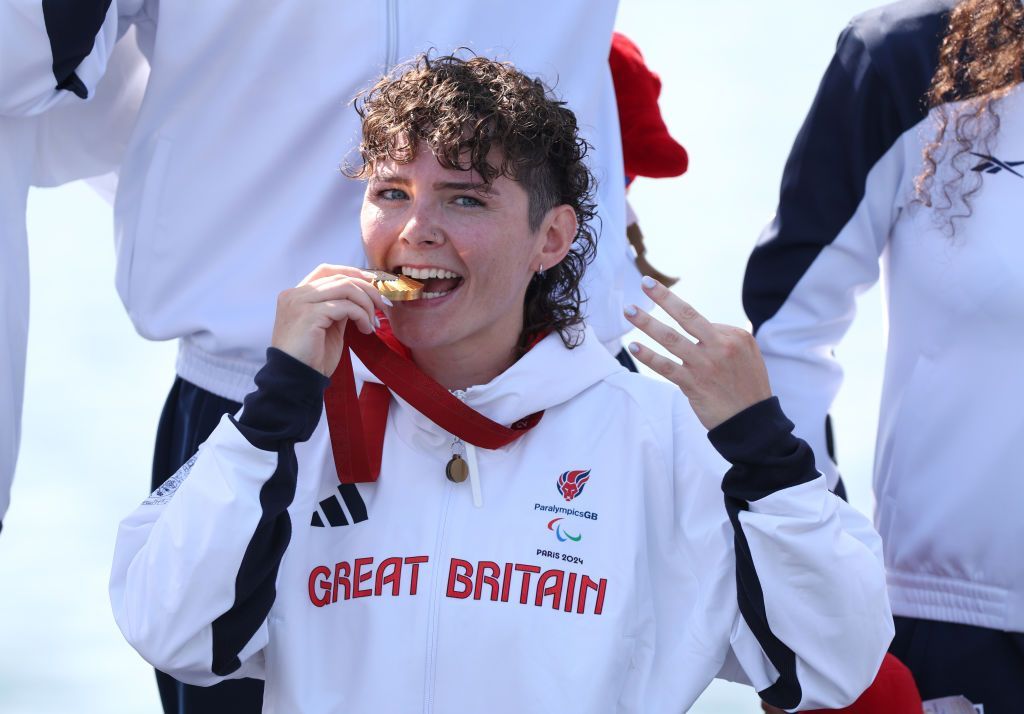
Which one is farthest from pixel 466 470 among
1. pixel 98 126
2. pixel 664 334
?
pixel 98 126

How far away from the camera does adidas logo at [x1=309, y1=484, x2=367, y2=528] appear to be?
2.76 metres

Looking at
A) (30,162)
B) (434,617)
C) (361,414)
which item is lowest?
(434,617)

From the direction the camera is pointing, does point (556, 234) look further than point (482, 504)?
Yes

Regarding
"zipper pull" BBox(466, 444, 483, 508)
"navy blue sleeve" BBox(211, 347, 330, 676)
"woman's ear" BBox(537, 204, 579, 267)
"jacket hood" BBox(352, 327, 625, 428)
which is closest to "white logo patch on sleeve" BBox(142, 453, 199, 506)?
"navy blue sleeve" BBox(211, 347, 330, 676)

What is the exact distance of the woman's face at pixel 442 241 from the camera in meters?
2.75

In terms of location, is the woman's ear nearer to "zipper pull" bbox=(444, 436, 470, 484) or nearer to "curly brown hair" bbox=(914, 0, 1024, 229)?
"zipper pull" bbox=(444, 436, 470, 484)

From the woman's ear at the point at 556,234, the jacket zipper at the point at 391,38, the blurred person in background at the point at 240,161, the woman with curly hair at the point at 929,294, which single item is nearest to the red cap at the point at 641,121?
the woman with curly hair at the point at 929,294

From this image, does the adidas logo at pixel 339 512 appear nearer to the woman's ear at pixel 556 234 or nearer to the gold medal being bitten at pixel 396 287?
the gold medal being bitten at pixel 396 287

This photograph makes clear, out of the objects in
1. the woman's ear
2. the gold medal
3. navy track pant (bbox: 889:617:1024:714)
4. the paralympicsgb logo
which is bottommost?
navy track pant (bbox: 889:617:1024:714)

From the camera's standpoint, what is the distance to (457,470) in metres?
2.75

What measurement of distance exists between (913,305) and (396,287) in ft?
3.95

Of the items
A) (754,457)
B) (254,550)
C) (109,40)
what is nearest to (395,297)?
(254,550)

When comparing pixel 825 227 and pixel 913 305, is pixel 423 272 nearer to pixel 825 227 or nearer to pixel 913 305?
pixel 825 227

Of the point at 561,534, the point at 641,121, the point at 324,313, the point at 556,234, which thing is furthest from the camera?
the point at 641,121
